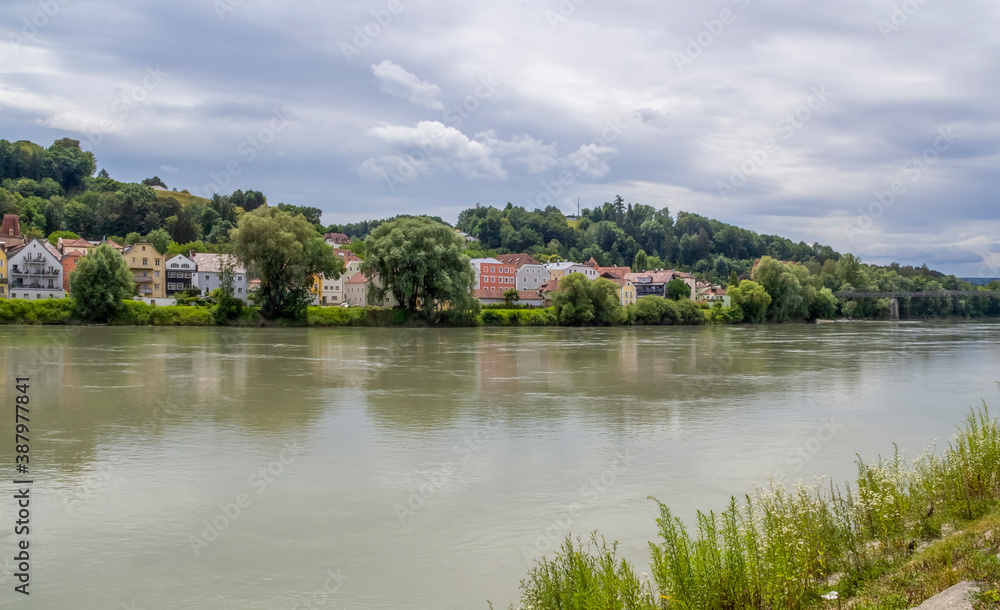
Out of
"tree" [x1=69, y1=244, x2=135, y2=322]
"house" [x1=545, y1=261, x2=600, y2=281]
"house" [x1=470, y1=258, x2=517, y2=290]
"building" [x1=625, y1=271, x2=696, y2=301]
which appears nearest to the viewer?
"tree" [x1=69, y1=244, x2=135, y2=322]

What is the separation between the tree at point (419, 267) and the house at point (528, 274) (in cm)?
6633

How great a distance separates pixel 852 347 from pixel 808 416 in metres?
35.3

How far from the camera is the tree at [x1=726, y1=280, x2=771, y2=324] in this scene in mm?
99250

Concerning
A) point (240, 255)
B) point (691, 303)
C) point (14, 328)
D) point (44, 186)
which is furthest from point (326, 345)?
point (44, 186)

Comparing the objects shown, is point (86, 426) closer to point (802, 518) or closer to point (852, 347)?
point (802, 518)

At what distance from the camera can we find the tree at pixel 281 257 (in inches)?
2717

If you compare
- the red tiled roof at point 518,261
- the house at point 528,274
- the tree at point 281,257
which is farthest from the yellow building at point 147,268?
the red tiled roof at point 518,261

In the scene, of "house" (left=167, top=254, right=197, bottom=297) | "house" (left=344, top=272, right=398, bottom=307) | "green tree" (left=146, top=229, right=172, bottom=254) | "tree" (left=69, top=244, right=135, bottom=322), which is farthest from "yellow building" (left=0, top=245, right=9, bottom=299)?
"house" (left=344, top=272, right=398, bottom=307)

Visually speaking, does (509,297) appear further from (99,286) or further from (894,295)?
(894,295)

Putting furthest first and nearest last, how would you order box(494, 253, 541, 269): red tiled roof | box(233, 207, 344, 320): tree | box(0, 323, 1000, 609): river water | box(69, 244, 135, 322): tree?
box(494, 253, 541, 269): red tiled roof → box(233, 207, 344, 320): tree → box(69, 244, 135, 322): tree → box(0, 323, 1000, 609): river water

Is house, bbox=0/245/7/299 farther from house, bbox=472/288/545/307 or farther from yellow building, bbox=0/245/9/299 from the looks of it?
house, bbox=472/288/545/307

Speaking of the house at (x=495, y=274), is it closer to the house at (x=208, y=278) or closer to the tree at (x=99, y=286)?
the house at (x=208, y=278)

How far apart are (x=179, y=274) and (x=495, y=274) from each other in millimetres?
56857

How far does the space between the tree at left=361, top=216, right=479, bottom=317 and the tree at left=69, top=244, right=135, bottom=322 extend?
22942mm
